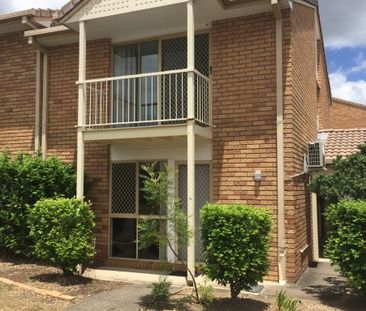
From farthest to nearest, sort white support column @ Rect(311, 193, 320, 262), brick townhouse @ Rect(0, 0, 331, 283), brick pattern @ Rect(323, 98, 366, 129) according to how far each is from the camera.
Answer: brick pattern @ Rect(323, 98, 366, 129), white support column @ Rect(311, 193, 320, 262), brick townhouse @ Rect(0, 0, 331, 283)

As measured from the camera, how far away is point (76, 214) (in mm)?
8766

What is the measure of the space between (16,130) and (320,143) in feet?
24.5

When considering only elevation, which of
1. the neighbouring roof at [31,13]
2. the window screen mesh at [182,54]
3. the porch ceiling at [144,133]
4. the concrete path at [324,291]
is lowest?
the concrete path at [324,291]

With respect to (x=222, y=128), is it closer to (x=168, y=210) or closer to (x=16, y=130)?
(x=168, y=210)

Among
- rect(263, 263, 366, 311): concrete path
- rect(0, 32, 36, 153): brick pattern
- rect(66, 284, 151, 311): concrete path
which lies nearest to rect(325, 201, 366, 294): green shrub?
rect(263, 263, 366, 311): concrete path

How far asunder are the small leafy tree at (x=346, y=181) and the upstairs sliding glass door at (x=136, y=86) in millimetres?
3999

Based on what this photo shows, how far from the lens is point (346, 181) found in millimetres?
8367

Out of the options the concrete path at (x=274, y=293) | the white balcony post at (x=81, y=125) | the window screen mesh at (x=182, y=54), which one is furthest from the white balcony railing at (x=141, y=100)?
the concrete path at (x=274, y=293)

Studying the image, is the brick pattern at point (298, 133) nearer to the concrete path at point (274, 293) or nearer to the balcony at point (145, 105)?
the concrete path at point (274, 293)

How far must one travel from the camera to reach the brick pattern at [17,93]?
11570mm

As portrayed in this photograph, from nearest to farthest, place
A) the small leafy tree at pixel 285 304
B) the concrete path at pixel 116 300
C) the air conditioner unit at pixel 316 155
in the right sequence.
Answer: the small leafy tree at pixel 285 304 < the concrete path at pixel 116 300 < the air conditioner unit at pixel 316 155

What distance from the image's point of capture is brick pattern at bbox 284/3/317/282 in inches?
349

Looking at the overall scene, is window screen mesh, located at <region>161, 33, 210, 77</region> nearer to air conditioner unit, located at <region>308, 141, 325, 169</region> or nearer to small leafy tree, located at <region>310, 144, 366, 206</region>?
air conditioner unit, located at <region>308, 141, 325, 169</region>

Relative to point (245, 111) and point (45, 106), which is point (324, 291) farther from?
point (45, 106)
